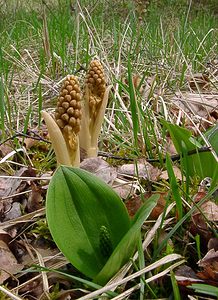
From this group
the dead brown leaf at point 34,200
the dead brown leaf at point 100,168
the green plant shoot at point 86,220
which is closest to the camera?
the green plant shoot at point 86,220

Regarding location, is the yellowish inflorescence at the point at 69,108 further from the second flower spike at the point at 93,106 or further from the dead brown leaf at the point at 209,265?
the dead brown leaf at the point at 209,265

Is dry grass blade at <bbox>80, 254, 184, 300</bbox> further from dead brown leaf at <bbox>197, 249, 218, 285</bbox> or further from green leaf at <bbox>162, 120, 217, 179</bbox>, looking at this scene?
green leaf at <bbox>162, 120, 217, 179</bbox>

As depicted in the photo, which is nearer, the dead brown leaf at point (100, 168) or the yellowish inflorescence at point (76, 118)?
the yellowish inflorescence at point (76, 118)

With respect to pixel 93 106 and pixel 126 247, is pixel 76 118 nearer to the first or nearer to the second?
pixel 93 106

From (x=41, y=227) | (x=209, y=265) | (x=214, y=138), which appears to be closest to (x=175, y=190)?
(x=209, y=265)

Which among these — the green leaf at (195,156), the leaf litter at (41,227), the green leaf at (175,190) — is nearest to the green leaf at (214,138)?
the green leaf at (195,156)

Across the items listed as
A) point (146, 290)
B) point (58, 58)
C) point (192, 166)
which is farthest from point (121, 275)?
point (58, 58)

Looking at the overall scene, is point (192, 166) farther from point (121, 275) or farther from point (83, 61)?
point (83, 61)
